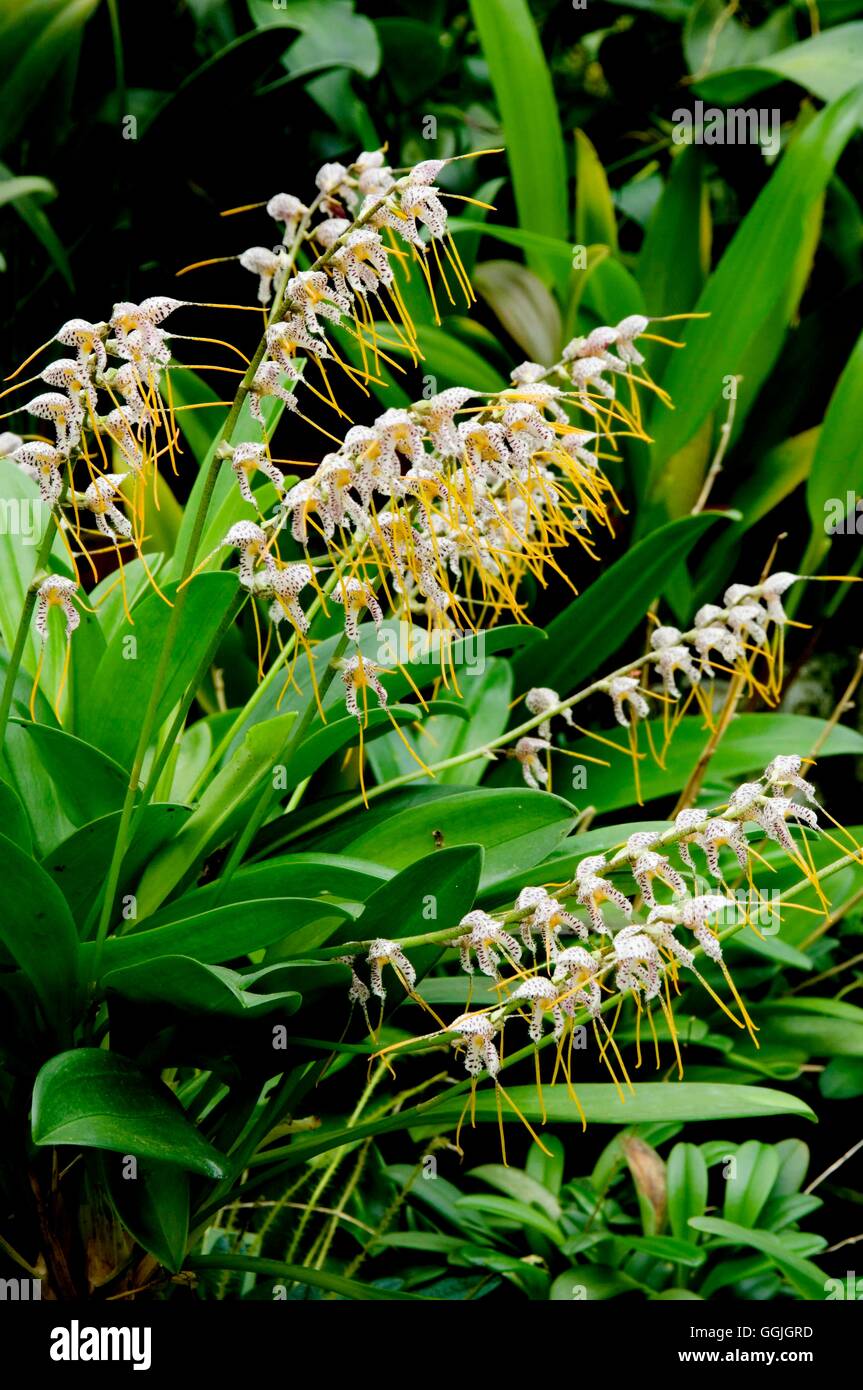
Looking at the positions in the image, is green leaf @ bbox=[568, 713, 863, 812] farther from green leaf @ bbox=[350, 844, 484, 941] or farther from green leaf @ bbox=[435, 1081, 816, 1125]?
green leaf @ bbox=[350, 844, 484, 941]

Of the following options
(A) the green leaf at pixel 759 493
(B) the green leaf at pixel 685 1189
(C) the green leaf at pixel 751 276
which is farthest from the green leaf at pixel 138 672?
(A) the green leaf at pixel 759 493

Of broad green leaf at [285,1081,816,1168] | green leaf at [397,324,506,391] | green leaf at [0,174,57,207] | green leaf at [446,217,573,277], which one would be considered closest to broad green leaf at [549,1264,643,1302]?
broad green leaf at [285,1081,816,1168]

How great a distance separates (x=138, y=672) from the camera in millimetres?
780

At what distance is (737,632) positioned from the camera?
782mm

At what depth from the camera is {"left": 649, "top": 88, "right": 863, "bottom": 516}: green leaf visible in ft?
4.71

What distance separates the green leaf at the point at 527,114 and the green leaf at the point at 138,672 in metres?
1.01

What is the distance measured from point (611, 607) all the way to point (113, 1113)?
722mm

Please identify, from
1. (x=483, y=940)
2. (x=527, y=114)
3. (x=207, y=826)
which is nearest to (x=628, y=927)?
(x=483, y=940)

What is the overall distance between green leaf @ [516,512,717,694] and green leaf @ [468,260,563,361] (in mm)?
435

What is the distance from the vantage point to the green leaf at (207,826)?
2.40 ft

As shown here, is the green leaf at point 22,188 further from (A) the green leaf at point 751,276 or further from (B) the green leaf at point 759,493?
(B) the green leaf at point 759,493

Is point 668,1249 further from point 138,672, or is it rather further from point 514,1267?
point 138,672
